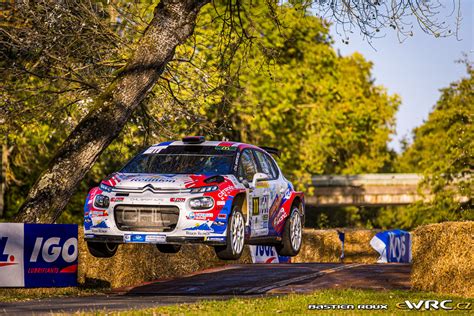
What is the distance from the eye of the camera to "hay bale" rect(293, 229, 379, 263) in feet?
123

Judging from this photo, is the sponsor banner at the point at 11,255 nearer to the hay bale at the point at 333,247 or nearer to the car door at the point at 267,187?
the car door at the point at 267,187

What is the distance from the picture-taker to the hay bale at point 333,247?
123 feet

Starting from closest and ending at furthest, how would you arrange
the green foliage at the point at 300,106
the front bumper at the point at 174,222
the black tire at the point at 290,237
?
the front bumper at the point at 174,222 → the black tire at the point at 290,237 → the green foliage at the point at 300,106

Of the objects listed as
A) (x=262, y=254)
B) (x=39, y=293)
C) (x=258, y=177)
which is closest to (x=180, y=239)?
(x=258, y=177)

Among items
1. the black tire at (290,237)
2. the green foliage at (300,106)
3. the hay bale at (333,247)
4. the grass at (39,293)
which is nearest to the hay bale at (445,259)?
the black tire at (290,237)

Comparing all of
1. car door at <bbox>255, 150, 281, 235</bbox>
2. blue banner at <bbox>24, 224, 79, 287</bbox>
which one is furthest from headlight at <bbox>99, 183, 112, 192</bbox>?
blue banner at <bbox>24, 224, 79, 287</bbox>

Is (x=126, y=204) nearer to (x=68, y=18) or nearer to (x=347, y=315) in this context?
(x=347, y=315)

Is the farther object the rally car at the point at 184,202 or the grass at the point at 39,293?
the grass at the point at 39,293

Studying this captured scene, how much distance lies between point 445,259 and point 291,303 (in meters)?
5.59

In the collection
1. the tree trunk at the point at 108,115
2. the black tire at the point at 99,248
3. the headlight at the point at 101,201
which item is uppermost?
the tree trunk at the point at 108,115

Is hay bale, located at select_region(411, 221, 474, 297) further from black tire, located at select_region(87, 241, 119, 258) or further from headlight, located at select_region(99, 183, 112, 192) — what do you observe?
headlight, located at select_region(99, 183, 112, 192)

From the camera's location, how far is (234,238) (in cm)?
1431

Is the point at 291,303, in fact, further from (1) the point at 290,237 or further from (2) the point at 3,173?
(2) the point at 3,173

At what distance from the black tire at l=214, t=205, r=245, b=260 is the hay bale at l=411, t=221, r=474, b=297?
7.32 m
